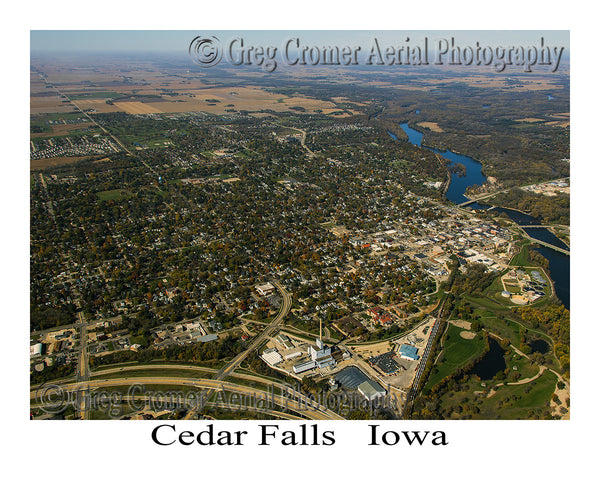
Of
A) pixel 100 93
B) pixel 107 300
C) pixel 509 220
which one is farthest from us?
pixel 100 93

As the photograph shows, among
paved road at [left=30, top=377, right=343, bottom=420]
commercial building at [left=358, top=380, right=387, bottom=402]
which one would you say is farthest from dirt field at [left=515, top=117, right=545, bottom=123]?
paved road at [left=30, top=377, right=343, bottom=420]

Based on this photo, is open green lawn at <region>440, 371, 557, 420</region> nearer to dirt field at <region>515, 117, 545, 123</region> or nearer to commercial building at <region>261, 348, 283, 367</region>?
commercial building at <region>261, 348, 283, 367</region>

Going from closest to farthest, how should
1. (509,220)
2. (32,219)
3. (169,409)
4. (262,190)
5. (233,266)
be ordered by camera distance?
(169,409) < (233,266) < (32,219) < (509,220) < (262,190)

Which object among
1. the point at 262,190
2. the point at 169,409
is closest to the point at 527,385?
the point at 169,409

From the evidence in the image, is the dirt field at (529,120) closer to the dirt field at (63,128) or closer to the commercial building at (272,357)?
the dirt field at (63,128)

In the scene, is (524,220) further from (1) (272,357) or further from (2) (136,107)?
(2) (136,107)

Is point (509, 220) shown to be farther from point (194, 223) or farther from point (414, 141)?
point (414, 141)

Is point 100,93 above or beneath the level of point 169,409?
above

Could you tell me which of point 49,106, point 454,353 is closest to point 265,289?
point 454,353

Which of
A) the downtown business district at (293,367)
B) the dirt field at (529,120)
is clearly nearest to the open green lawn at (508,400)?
Result: the downtown business district at (293,367)
